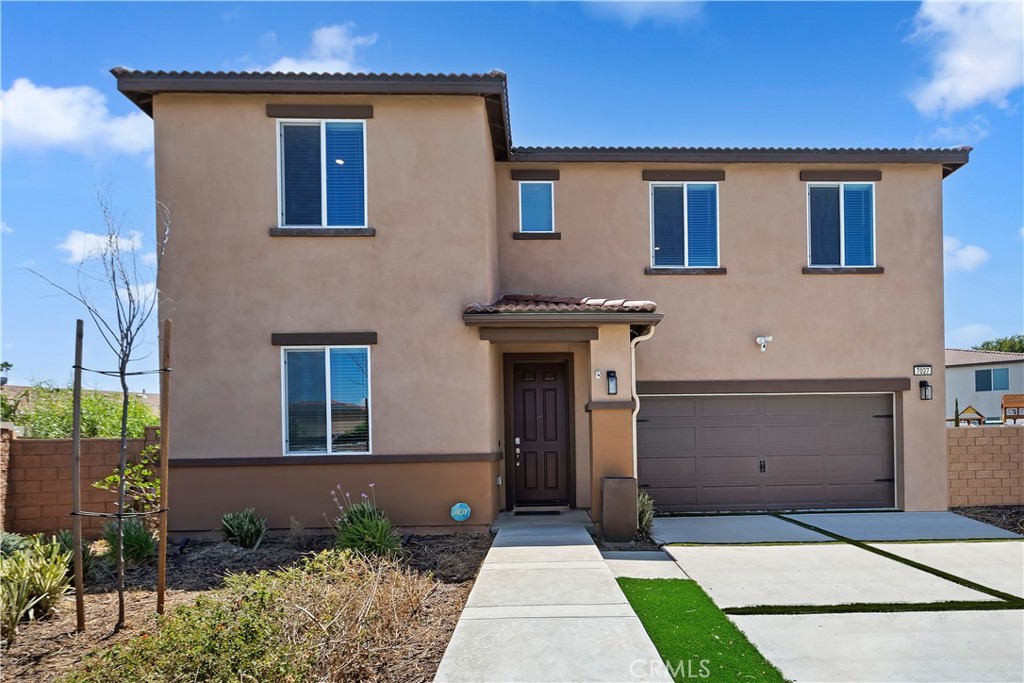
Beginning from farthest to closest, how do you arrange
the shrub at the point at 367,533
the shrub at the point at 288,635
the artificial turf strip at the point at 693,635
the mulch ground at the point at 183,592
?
the shrub at the point at 367,533, the mulch ground at the point at 183,592, the artificial turf strip at the point at 693,635, the shrub at the point at 288,635

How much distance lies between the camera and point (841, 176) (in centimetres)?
1248

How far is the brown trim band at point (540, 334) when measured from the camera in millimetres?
10109

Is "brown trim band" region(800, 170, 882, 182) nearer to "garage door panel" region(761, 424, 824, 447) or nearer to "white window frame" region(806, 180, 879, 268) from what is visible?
"white window frame" region(806, 180, 879, 268)

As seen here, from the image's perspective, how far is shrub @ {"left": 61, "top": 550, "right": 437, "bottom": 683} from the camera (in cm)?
440

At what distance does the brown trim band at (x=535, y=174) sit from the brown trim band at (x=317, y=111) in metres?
3.06

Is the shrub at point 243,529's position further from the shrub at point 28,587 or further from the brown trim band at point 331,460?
the shrub at point 28,587

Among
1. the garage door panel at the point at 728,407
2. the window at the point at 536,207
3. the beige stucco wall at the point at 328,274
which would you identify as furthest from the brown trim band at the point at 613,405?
the window at the point at 536,207

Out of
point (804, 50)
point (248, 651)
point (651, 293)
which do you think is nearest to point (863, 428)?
point (651, 293)

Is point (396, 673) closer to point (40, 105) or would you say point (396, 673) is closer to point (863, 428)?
point (40, 105)

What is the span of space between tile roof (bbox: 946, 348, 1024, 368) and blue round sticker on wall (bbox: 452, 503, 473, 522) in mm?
28295

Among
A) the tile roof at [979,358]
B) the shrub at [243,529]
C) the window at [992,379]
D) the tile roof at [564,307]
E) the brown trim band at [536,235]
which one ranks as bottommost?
the shrub at [243,529]

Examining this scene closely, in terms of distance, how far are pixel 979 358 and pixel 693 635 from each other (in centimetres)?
3186

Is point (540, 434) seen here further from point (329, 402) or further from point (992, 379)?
point (992, 379)

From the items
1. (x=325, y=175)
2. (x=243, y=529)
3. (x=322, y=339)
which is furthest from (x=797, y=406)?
(x=243, y=529)
